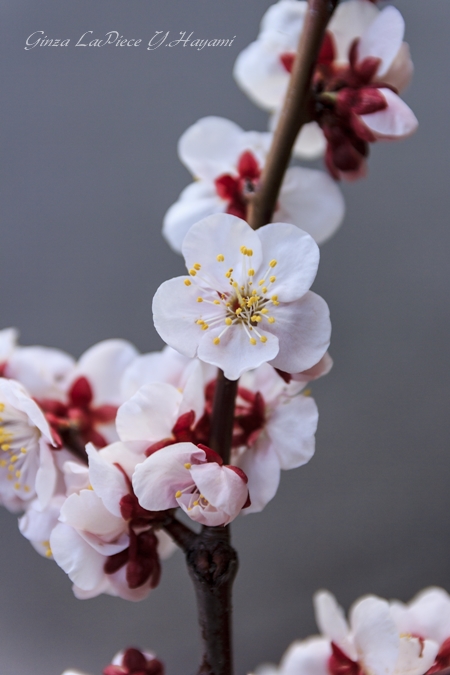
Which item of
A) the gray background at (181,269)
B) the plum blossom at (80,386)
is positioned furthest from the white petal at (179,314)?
the gray background at (181,269)

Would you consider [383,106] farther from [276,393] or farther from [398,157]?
[398,157]

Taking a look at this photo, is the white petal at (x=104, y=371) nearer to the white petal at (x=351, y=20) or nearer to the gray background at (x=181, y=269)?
the white petal at (x=351, y=20)

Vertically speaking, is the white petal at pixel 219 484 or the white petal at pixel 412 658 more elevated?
the white petal at pixel 219 484

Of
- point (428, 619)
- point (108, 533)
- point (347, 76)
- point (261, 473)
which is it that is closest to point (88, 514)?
point (108, 533)

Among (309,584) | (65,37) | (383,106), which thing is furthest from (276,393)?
(309,584)

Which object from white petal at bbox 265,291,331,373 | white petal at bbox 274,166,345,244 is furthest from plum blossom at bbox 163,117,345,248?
white petal at bbox 265,291,331,373
